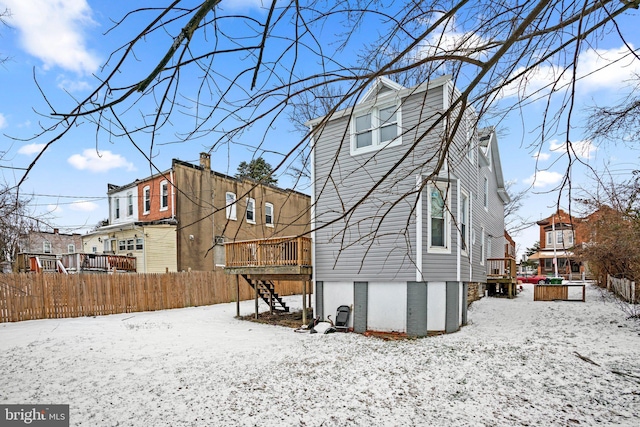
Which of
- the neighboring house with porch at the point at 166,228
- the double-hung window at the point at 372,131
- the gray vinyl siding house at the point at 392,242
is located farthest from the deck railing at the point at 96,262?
the double-hung window at the point at 372,131

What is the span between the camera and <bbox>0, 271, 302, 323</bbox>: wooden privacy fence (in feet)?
35.3

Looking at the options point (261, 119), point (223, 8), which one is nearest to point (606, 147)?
point (261, 119)

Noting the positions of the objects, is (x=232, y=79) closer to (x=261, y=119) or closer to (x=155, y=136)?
(x=261, y=119)

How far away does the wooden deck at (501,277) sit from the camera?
16.6 meters

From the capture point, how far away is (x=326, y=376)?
5.71 m

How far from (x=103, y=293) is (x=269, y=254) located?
6663 millimetres

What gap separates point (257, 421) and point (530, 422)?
10.5 ft

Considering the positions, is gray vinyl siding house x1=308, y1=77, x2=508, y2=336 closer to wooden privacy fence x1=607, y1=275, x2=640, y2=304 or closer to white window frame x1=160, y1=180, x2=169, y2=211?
wooden privacy fence x1=607, y1=275, x2=640, y2=304

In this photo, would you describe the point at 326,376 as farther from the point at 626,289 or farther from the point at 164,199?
the point at 164,199

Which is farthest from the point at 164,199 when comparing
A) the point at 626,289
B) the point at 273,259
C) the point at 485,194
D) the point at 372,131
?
the point at 626,289

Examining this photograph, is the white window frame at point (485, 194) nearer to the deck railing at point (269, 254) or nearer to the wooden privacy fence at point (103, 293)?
the deck railing at point (269, 254)

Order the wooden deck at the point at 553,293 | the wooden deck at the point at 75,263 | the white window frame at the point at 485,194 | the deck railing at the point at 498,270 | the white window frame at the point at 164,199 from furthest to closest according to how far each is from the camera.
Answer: the white window frame at the point at 164,199
the deck railing at the point at 498,270
the wooden deck at the point at 75,263
the wooden deck at the point at 553,293
the white window frame at the point at 485,194

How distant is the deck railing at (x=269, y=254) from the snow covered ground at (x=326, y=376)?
2.05 m

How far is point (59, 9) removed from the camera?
183 centimetres
